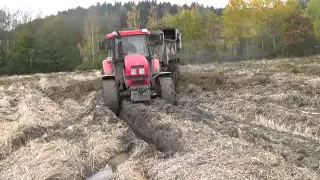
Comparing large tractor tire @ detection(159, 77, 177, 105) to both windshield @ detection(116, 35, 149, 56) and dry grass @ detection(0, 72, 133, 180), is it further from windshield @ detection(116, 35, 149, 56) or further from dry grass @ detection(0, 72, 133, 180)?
dry grass @ detection(0, 72, 133, 180)

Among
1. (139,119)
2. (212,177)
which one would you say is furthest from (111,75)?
(212,177)

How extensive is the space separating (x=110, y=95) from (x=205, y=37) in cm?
3547

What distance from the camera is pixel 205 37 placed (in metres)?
44.8

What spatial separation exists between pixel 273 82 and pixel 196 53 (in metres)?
31.1

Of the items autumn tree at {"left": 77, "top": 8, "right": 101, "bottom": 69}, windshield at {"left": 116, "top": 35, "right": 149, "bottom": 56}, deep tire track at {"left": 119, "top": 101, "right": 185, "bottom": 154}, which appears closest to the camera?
deep tire track at {"left": 119, "top": 101, "right": 185, "bottom": 154}

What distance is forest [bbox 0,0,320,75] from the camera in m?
40.7

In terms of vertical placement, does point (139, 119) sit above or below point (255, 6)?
below

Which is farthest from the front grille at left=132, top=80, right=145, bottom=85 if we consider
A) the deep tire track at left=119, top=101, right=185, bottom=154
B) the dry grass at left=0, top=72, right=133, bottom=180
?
the dry grass at left=0, top=72, right=133, bottom=180

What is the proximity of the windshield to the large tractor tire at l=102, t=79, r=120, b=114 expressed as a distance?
1.27 m

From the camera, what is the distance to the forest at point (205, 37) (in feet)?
133

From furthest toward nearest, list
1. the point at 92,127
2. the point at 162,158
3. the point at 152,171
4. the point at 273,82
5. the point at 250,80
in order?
the point at 250,80, the point at 273,82, the point at 92,127, the point at 162,158, the point at 152,171

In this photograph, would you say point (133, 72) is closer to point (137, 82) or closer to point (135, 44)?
point (137, 82)

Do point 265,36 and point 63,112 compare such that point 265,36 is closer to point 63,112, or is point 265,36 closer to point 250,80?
point 250,80

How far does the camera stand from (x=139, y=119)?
870 centimetres
